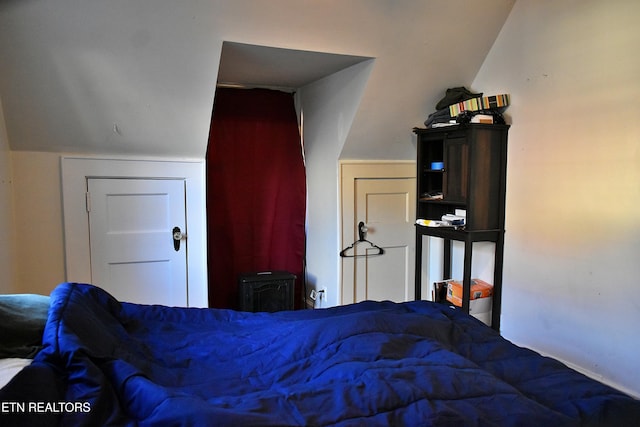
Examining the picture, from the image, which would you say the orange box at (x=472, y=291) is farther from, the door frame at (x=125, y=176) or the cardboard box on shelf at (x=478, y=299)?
the door frame at (x=125, y=176)

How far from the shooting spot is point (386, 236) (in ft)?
11.0

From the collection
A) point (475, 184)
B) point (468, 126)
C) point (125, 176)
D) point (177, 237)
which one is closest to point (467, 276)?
point (475, 184)

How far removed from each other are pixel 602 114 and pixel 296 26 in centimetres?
162

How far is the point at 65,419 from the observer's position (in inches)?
37.4

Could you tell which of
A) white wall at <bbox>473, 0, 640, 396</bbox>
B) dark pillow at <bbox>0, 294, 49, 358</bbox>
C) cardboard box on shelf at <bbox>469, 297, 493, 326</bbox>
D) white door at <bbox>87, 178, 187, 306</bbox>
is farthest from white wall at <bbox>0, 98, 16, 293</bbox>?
A: white wall at <bbox>473, 0, 640, 396</bbox>

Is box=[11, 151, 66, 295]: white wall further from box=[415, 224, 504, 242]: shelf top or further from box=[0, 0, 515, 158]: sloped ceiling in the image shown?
box=[415, 224, 504, 242]: shelf top

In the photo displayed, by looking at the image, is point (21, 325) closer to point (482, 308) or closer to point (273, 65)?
point (273, 65)

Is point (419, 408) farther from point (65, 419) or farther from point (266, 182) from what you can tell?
point (266, 182)

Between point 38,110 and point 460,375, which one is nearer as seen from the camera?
point 460,375

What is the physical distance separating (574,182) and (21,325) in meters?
2.53

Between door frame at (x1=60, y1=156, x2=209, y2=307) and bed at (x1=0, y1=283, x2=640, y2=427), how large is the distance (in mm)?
1056

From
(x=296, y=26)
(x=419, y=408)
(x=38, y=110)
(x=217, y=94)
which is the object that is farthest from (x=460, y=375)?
(x=217, y=94)

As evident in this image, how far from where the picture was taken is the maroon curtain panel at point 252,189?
10.9 ft

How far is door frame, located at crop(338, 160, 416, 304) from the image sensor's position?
126 inches
